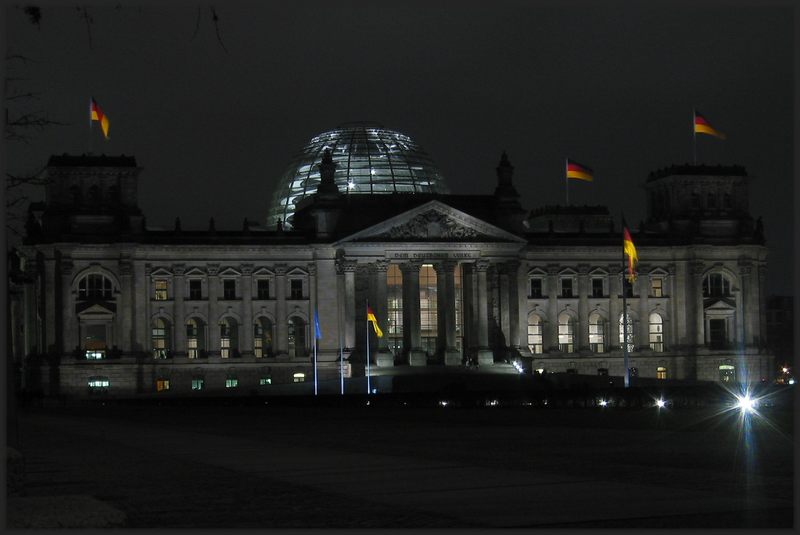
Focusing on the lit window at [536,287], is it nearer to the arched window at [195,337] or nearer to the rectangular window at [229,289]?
the rectangular window at [229,289]

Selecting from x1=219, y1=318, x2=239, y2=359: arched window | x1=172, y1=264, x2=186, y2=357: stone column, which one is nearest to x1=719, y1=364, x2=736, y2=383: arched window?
x1=219, y1=318, x2=239, y2=359: arched window

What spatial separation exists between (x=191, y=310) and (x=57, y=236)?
12370 millimetres

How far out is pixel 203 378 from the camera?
12338cm

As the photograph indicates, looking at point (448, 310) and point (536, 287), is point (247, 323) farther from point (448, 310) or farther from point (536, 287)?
point (536, 287)

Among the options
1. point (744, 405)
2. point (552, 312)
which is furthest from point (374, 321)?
point (744, 405)

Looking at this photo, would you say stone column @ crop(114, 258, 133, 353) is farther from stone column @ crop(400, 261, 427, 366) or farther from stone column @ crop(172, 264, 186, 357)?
stone column @ crop(400, 261, 427, 366)

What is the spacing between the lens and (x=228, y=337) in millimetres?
126000

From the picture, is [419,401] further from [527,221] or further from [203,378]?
[527,221]

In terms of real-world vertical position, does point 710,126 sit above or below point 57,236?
above

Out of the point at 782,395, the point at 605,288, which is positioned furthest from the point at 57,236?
the point at 782,395

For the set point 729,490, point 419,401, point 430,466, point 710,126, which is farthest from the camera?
point 710,126

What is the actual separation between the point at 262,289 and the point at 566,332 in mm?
27267

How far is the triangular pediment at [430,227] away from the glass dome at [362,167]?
15.6 meters

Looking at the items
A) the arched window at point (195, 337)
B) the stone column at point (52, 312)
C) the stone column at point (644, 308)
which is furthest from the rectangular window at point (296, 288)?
the stone column at point (644, 308)
